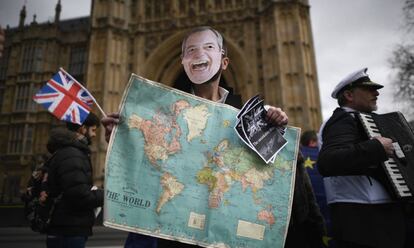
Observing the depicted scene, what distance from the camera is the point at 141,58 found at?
20.1m

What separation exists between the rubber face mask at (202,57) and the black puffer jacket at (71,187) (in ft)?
4.69

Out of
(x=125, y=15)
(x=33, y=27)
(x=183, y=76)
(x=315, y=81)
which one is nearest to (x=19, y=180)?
(x=33, y=27)

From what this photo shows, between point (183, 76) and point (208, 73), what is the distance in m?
0.24

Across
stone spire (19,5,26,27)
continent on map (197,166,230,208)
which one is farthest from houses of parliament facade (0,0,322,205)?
continent on map (197,166,230,208)

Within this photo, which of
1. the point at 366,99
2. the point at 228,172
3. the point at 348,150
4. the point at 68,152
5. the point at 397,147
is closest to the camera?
the point at 228,172

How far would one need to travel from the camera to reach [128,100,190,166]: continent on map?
1.41m

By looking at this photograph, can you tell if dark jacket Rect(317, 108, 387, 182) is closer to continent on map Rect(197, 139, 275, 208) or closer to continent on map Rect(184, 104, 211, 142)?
continent on map Rect(197, 139, 275, 208)

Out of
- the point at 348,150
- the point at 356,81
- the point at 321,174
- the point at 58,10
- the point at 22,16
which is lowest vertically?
the point at 321,174

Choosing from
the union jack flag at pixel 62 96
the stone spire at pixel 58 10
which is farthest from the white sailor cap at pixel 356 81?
the stone spire at pixel 58 10

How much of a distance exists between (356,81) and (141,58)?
19.1 meters

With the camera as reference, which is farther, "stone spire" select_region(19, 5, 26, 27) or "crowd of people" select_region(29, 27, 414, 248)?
"stone spire" select_region(19, 5, 26, 27)

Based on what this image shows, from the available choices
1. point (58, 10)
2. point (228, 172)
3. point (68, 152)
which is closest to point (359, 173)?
point (228, 172)

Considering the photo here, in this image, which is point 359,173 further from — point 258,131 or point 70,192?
point 70,192

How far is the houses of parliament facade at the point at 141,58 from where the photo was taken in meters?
17.0
